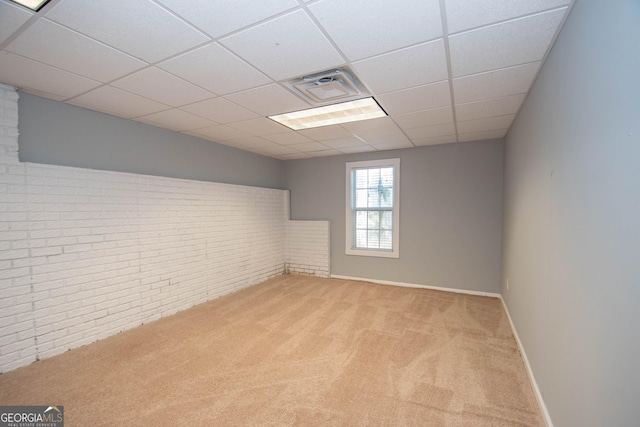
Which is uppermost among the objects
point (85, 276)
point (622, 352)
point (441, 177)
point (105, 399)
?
point (441, 177)

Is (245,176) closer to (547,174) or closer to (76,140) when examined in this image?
(76,140)

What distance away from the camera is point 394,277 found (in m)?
4.76

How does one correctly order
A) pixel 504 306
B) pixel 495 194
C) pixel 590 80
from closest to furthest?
pixel 590 80 < pixel 504 306 < pixel 495 194

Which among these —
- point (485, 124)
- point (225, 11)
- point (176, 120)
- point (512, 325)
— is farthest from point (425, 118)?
point (176, 120)

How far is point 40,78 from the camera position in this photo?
7.09 feet

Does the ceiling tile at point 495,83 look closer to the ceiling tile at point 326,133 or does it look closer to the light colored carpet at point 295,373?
the ceiling tile at point 326,133

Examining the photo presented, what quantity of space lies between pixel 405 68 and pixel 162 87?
83.0 inches

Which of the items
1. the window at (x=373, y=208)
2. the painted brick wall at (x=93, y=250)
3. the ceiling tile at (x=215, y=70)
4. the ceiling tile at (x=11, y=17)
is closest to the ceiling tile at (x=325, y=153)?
the window at (x=373, y=208)

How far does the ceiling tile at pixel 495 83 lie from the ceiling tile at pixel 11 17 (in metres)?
2.91

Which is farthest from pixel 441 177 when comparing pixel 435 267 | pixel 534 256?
pixel 534 256

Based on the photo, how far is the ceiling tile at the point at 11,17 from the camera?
55.7 inches

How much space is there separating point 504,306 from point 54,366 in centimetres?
512

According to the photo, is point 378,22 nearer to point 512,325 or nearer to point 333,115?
point 333,115

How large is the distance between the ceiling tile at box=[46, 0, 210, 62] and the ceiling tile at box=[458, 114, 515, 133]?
310 centimetres
